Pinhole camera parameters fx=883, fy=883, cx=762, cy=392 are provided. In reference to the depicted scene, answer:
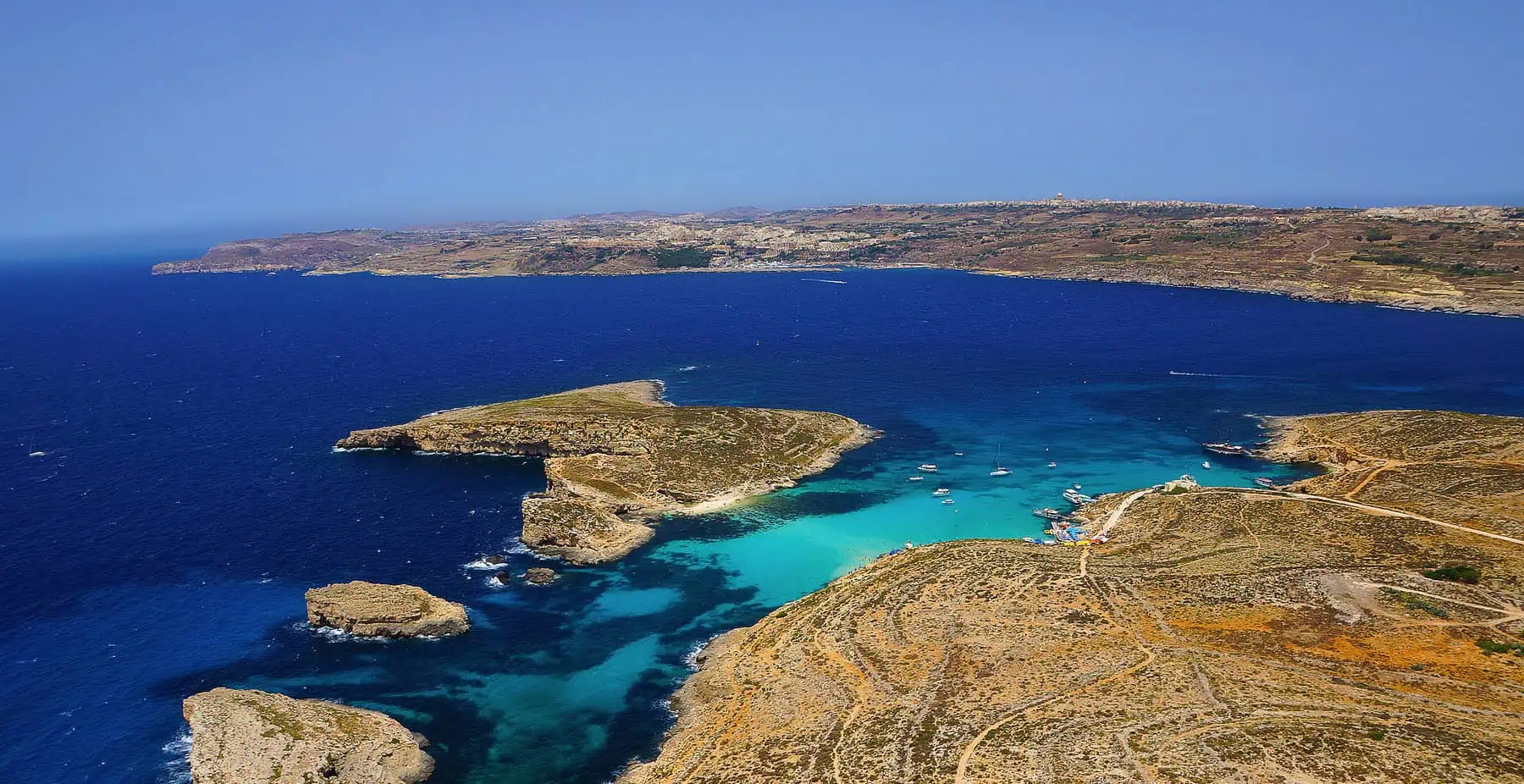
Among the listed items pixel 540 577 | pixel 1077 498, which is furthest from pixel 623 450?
pixel 1077 498

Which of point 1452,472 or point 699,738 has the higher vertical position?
point 1452,472

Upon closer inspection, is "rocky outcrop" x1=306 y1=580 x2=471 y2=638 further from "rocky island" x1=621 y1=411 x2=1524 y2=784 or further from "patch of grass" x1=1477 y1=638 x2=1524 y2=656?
"patch of grass" x1=1477 y1=638 x2=1524 y2=656

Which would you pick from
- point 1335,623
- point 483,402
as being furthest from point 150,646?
point 1335,623

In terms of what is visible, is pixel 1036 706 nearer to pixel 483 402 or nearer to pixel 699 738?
pixel 699 738

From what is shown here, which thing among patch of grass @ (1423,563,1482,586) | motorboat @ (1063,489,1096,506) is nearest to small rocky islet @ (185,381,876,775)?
motorboat @ (1063,489,1096,506)

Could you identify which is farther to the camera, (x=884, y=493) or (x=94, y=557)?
(x=884, y=493)

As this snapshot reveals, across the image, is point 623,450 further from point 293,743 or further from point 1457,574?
point 1457,574
